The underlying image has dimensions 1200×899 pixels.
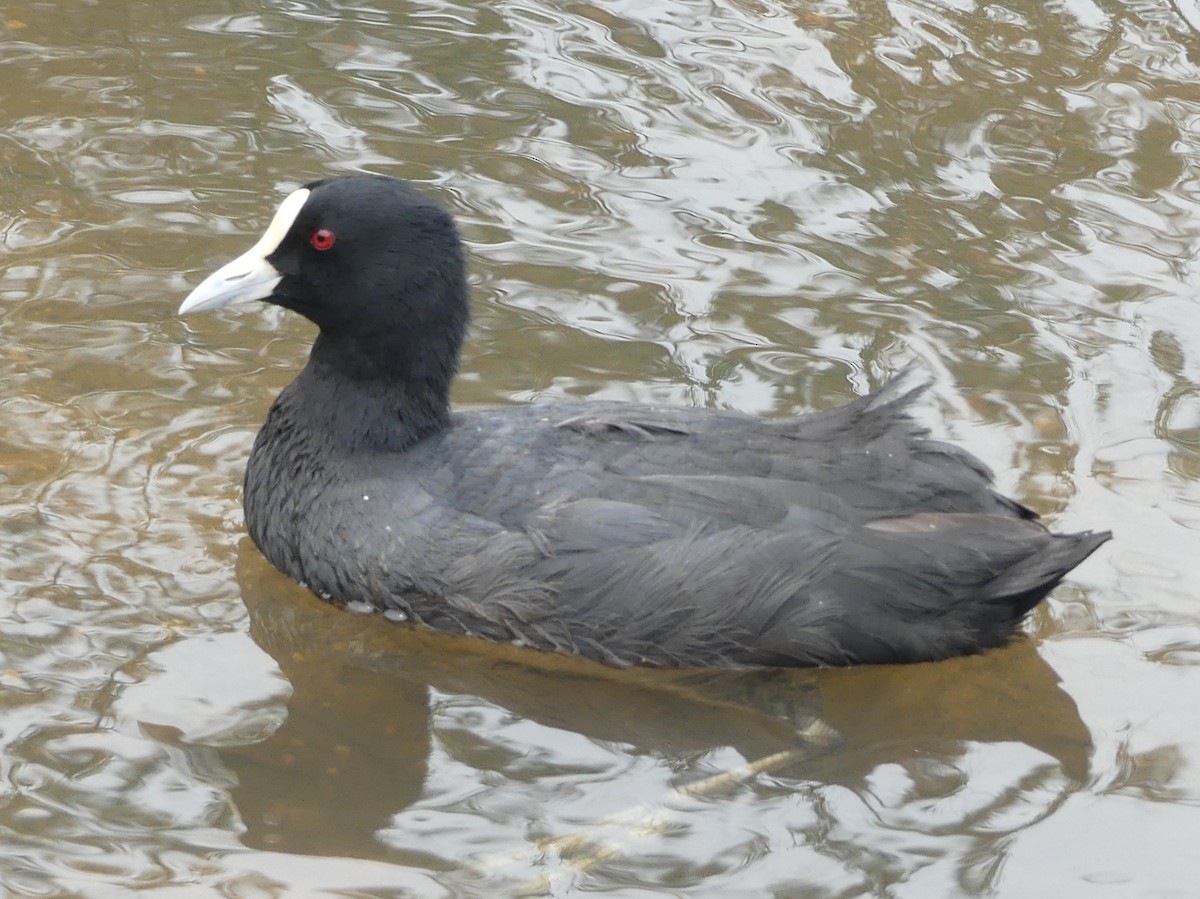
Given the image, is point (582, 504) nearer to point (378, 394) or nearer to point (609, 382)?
point (378, 394)

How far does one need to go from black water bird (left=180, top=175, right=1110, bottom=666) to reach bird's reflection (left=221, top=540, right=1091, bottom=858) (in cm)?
10

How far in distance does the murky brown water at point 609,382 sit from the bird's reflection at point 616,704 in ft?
0.05

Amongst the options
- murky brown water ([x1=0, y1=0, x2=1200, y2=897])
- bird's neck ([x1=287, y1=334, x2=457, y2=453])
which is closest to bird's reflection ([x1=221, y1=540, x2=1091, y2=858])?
murky brown water ([x1=0, y1=0, x2=1200, y2=897])

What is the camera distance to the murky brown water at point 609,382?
15.6 ft

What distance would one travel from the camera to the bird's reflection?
5082mm

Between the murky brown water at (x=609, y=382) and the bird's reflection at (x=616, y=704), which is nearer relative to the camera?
the murky brown water at (x=609, y=382)

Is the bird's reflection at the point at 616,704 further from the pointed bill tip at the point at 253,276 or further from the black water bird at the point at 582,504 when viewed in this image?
the pointed bill tip at the point at 253,276

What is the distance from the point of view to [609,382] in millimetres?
6551

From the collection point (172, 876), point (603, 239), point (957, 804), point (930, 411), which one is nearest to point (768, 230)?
point (603, 239)

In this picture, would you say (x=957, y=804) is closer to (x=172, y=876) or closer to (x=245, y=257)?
(x=172, y=876)

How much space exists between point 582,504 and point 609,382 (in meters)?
1.32

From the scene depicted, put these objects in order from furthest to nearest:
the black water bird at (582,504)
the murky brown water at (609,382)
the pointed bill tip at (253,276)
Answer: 1. the pointed bill tip at (253,276)
2. the black water bird at (582,504)
3. the murky brown water at (609,382)

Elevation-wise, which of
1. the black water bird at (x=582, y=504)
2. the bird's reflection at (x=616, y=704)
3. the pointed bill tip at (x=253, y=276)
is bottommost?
the bird's reflection at (x=616, y=704)

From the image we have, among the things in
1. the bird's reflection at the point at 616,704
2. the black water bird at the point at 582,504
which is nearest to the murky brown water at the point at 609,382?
the bird's reflection at the point at 616,704
